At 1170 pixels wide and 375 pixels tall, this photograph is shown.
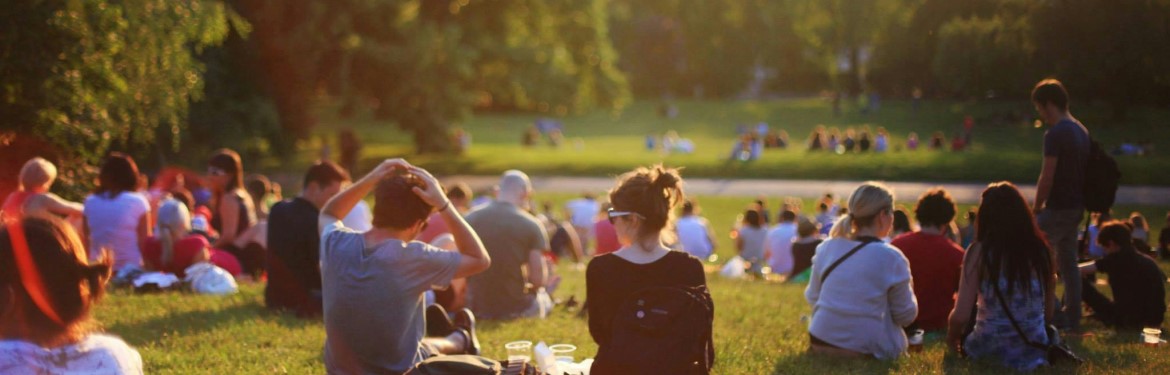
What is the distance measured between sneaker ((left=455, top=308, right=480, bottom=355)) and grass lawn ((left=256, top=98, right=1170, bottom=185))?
753 cm

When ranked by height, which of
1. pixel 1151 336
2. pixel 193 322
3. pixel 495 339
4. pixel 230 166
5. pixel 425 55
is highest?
pixel 425 55

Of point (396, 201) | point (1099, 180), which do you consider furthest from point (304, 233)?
point (1099, 180)

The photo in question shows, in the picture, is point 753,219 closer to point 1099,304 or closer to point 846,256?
point 1099,304

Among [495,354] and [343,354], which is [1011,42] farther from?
[343,354]

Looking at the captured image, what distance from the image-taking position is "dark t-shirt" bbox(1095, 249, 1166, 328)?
26.6 ft

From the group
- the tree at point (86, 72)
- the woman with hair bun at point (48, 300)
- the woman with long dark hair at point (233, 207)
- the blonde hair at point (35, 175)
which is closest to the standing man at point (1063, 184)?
the woman with hair bun at point (48, 300)

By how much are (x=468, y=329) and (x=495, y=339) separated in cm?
113

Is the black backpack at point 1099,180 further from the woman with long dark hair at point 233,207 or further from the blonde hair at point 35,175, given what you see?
the blonde hair at point 35,175

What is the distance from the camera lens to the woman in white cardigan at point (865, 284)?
659cm

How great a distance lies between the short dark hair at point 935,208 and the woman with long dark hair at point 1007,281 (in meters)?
1.00

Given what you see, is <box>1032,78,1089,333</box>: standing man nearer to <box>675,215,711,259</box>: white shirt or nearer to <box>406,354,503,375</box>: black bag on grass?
<box>406,354,503,375</box>: black bag on grass

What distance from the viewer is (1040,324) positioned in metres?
6.70

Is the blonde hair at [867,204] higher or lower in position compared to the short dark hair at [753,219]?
higher

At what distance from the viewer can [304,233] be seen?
8.52 metres
